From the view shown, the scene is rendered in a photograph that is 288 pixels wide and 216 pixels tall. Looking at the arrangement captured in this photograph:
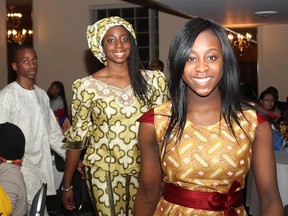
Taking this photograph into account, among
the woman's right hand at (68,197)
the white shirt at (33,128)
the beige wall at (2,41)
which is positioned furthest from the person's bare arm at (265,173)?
the beige wall at (2,41)

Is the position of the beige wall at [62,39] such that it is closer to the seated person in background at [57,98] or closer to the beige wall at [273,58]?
the beige wall at [273,58]

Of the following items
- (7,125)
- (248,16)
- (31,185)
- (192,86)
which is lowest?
(31,185)

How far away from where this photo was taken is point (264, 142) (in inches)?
82.8

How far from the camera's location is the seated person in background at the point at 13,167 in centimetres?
311

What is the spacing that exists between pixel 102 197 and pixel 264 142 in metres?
1.56

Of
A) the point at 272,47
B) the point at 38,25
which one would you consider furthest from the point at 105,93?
the point at 38,25

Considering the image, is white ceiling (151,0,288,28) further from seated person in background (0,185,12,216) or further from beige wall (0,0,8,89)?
beige wall (0,0,8,89)

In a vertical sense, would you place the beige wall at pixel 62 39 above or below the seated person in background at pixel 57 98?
above

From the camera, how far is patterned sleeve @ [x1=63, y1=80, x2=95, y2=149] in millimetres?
3398

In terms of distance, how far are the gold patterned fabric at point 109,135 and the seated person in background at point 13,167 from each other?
380 mm

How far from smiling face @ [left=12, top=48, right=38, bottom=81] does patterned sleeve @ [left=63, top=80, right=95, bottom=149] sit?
4.47 ft

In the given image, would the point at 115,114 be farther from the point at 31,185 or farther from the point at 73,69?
the point at 73,69

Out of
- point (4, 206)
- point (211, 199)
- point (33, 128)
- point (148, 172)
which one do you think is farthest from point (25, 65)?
point (211, 199)

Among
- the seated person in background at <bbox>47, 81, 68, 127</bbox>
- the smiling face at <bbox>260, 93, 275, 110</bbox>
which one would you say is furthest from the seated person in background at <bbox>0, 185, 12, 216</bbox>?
the seated person in background at <bbox>47, 81, 68, 127</bbox>
